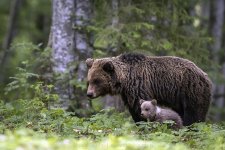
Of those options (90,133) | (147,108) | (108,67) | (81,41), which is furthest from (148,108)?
(81,41)

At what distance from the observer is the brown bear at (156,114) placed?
1177 centimetres

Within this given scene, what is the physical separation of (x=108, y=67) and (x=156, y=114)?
1.47 metres

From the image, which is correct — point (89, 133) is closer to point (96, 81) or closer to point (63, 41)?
point (96, 81)

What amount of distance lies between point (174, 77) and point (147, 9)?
481 cm

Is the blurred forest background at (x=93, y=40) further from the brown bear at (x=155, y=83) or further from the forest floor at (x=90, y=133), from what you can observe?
the forest floor at (x=90, y=133)

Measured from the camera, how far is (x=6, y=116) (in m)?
12.1

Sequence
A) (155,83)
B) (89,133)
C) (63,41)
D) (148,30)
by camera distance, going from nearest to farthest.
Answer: (89,133), (155,83), (63,41), (148,30)

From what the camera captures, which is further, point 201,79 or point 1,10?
point 1,10

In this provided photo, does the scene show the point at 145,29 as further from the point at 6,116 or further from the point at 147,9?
the point at 6,116

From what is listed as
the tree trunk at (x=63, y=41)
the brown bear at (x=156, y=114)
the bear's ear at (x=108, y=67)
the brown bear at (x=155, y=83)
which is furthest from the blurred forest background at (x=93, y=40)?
the brown bear at (x=156, y=114)

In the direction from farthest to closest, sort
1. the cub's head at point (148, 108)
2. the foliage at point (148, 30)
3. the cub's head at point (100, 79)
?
the foliage at point (148, 30) < the cub's head at point (100, 79) < the cub's head at point (148, 108)

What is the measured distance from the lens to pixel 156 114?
1199cm

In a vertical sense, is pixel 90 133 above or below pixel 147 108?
below

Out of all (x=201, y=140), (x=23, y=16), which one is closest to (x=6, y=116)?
(x=201, y=140)
